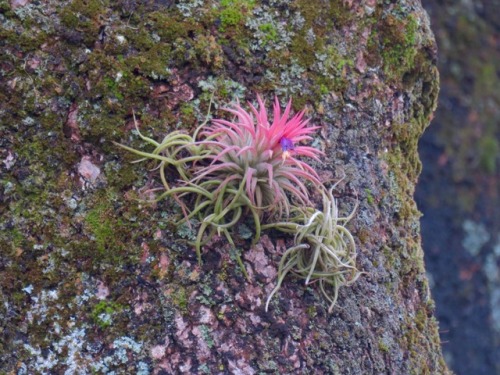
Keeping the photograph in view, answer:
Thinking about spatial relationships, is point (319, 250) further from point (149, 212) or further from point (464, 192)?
point (464, 192)

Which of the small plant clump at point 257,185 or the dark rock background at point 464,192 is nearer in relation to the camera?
the small plant clump at point 257,185

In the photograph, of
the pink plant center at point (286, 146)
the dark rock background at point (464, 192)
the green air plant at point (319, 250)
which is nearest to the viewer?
the pink plant center at point (286, 146)

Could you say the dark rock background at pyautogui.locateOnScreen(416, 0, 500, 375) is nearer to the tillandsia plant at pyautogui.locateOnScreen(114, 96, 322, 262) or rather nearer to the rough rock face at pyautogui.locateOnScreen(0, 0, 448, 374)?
the rough rock face at pyautogui.locateOnScreen(0, 0, 448, 374)

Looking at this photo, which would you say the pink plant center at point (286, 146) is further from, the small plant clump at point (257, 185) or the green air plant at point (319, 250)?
the green air plant at point (319, 250)

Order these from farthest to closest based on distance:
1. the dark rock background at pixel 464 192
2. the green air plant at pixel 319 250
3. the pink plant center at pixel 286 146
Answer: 1. the dark rock background at pixel 464 192
2. the green air plant at pixel 319 250
3. the pink plant center at pixel 286 146

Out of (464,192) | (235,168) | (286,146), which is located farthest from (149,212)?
(464,192)

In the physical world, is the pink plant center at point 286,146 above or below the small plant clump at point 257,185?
above

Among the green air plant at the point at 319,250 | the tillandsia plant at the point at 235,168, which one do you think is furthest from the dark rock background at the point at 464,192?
the tillandsia plant at the point at 235,168
